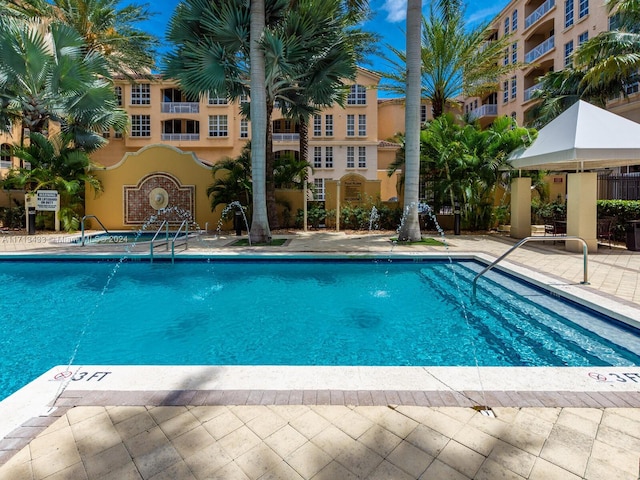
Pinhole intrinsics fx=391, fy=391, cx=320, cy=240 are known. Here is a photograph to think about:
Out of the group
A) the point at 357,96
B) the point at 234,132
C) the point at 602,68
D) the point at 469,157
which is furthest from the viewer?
the point at 357,96

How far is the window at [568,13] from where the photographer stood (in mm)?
25438

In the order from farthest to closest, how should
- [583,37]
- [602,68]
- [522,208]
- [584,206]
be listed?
[583,37]
[602,68]
[522,208]
[584,206]

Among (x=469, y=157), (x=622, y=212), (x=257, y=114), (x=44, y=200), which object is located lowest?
(x=622, y=212)

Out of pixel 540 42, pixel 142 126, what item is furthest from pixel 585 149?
pixel 142 126

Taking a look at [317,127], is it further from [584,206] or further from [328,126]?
[584,206]

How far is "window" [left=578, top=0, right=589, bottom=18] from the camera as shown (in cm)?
2380

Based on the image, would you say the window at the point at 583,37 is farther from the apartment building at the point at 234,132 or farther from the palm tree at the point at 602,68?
the apartment building at the point at 234,132

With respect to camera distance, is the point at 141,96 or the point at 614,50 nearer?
the point at 614,50

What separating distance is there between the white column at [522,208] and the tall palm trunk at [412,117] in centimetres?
383

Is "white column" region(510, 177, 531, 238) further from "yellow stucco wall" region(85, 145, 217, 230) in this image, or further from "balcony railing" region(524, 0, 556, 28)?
"balcony railing" region(524, 0, 556, 28)

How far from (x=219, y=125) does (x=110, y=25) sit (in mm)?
11764

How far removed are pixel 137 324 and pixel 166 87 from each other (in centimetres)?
2884

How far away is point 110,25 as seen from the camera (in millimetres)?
18375

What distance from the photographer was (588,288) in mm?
6184
